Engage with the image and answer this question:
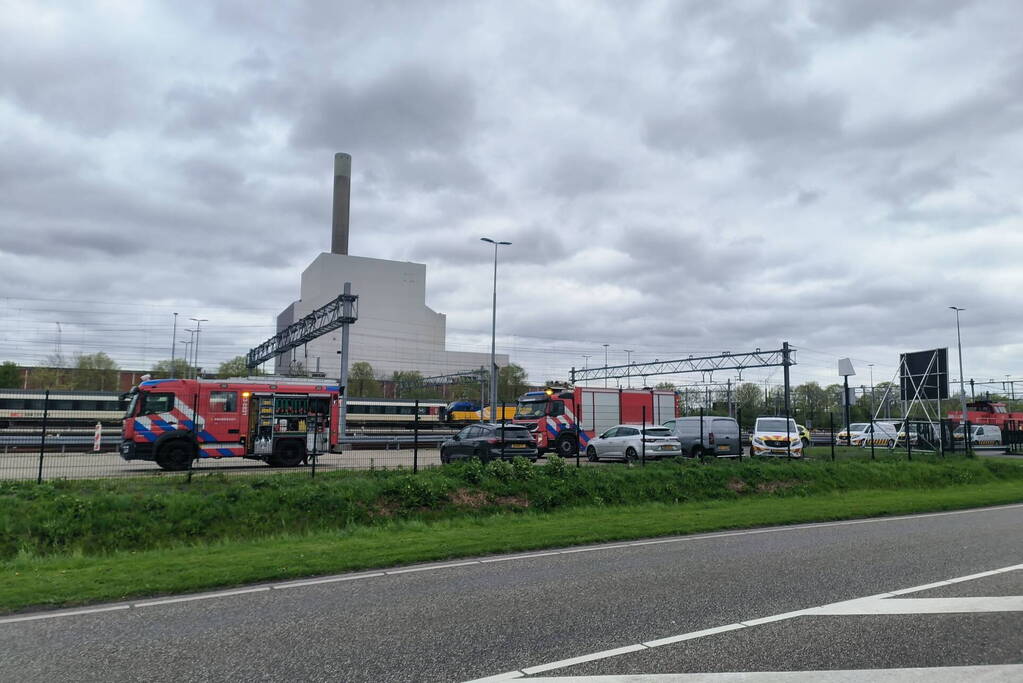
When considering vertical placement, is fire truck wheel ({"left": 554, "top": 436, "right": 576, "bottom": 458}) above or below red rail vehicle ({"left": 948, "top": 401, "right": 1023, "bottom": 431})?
below

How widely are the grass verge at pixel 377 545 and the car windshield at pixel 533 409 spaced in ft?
40.5

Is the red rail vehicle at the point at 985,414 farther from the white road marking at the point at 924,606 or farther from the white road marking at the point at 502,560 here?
the white road marking at the point at 924,606

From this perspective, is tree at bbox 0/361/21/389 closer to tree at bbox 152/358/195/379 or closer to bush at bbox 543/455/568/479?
tree at bbox 152/358/195/379

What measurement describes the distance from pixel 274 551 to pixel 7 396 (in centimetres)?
3271

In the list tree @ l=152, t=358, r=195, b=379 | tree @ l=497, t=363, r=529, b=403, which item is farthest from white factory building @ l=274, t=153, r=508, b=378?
tree @ l=497, t=363, r=529, b=403

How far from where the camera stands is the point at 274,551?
10.6 metres

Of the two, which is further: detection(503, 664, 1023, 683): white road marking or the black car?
the black car

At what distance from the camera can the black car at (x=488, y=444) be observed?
23.5 meters

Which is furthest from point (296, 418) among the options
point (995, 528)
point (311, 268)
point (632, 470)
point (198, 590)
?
point (311, 268)

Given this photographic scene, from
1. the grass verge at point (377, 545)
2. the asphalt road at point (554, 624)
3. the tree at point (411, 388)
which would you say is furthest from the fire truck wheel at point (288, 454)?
the tree at point (411, 388)

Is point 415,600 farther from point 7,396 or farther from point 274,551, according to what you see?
point 7,396

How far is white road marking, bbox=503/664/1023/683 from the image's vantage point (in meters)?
4.73

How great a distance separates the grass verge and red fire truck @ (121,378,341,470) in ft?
29.7

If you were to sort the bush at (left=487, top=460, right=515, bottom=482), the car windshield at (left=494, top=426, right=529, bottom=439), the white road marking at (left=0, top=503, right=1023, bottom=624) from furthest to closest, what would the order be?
the car windshield at (left=494, top=426, right=529, bottom=439)
the bush at (left=487, top=460, right=515, bottom=482)
the white road marking at (left=0, top=503, right=1023, bottom=624)
